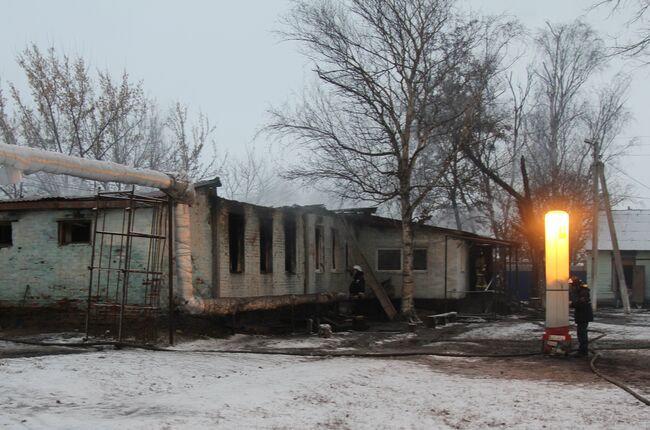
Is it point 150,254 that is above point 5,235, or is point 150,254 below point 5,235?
below

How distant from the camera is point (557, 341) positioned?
13.1 m

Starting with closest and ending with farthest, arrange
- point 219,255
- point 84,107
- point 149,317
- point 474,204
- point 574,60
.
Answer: point 149,317 < point 219,255 < point 474,204 < point 84,107 < point 574,60

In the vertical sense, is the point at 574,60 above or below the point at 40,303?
above

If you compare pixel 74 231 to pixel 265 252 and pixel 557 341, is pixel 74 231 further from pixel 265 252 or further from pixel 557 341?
pixel 557 341

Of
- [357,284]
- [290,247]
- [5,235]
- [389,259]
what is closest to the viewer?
[5,235]

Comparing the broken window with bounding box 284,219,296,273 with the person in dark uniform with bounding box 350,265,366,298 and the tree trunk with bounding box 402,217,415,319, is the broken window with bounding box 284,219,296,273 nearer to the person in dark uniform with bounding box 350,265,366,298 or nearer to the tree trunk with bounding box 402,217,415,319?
the person in dark uniform with bounding box 350,265,366,298

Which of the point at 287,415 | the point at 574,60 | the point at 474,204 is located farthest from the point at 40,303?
the point at 574,60

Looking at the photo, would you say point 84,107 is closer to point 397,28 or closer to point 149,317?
point 397,28

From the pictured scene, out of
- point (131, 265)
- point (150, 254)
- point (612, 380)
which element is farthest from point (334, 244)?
point (612, 380)

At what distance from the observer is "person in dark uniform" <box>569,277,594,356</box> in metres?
12.9

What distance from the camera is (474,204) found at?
27.2m

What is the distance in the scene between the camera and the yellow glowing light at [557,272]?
1319cm

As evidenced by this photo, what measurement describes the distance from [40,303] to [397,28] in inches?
512

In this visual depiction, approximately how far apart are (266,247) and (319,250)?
12.0ft
